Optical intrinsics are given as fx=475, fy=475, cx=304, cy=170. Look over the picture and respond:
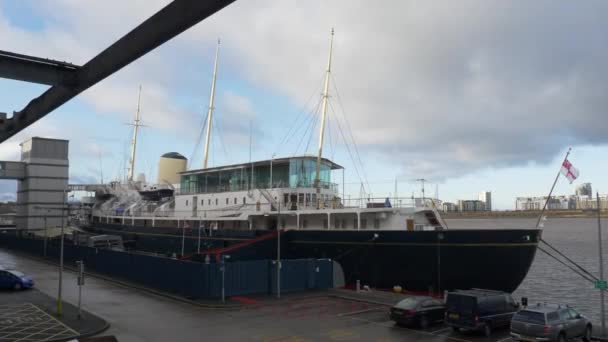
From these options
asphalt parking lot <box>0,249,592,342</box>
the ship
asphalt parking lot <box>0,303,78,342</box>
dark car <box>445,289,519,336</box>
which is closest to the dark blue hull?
the ship

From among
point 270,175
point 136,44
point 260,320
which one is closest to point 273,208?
point 270,175

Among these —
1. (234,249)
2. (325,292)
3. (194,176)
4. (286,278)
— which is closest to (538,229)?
(325,292)

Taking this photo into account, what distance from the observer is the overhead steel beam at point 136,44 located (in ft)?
22.0

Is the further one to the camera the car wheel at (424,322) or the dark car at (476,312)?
the car wheel at (424,322)

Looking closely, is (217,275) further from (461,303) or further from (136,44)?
(136,44)

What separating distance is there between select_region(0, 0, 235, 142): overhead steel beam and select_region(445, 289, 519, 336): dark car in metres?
13.9

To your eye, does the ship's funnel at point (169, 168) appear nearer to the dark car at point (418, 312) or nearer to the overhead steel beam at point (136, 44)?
the dark car at point (418, 312)

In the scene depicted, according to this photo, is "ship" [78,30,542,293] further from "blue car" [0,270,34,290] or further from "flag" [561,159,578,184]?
"blue car" [0,270,34,290]

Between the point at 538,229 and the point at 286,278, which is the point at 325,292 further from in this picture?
the point at 538,229

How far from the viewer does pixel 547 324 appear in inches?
578

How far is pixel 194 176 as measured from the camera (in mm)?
42594

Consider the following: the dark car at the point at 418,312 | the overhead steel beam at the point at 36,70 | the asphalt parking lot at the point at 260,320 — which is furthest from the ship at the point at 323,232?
the overhead steel beam at the point at 36,70

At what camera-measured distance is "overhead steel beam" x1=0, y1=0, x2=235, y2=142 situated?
263 inches

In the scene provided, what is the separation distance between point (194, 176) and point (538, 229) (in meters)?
28.8
